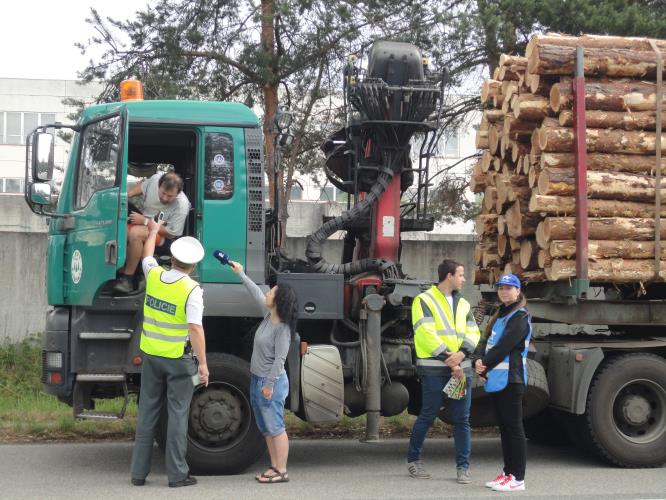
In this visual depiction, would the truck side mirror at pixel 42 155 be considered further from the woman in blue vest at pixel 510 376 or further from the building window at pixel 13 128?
the building window at pixel 13 128

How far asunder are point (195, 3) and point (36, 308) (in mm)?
5505

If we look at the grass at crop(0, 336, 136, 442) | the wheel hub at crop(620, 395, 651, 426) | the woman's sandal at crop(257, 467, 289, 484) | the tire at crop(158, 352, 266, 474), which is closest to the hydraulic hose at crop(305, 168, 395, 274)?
the tire at crop(158, 352, 266, 474)

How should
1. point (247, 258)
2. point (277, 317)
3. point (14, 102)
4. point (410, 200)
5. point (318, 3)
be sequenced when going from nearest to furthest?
point (277, 317), point (247, 258), point (410, 200), point (318, 3), point (14, 102)

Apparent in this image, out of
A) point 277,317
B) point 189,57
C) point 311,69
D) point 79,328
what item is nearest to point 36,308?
point 189,57

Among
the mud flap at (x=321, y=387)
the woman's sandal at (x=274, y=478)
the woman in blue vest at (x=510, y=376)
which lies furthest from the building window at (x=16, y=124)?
the woman in blue vest at (x=510, y=376)

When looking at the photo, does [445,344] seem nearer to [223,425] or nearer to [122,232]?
[223,425]

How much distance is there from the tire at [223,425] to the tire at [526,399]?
5.52 ft

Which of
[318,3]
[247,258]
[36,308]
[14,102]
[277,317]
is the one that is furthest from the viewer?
[14,102]

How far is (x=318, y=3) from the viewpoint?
15234 millimetres

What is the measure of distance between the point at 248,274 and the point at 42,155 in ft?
6.25

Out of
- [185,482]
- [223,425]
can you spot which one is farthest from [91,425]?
[185,482]

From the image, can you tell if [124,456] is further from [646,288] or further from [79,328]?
[646,288]

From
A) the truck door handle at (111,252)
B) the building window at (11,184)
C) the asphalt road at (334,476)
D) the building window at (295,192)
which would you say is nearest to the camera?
the asphalt road at (334,476)

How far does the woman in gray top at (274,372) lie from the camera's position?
749cm
